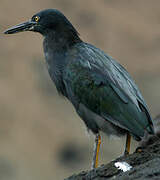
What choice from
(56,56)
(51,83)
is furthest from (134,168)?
(51,83)

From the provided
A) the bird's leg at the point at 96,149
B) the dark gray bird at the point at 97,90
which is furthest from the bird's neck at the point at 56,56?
the bird's leg at the point at 96,149

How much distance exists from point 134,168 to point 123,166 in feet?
0.94

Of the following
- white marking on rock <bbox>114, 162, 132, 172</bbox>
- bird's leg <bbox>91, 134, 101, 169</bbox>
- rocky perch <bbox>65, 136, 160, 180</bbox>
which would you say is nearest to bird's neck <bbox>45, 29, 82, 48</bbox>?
bird's leg <bbox>91, 134, 101, 169</bbox>

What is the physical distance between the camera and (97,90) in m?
6.14

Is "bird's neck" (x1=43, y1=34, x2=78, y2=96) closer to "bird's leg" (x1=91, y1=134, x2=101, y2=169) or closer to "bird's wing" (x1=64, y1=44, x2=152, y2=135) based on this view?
"bird's wing" (x1=64, y1=44, x2=152, y2=135)

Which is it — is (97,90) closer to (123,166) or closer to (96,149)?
(96,149)

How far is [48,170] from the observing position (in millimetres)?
Answer: 13242

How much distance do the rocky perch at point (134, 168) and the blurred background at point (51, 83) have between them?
6.18 m

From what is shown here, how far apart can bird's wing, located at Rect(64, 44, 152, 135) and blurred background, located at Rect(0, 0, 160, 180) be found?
5439mm

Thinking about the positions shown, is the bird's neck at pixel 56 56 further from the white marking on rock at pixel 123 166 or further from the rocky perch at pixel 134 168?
the white marking on rock at pixel 123 166

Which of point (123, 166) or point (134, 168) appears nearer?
point (134, 168)

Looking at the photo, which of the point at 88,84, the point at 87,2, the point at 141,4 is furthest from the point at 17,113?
the point at 88,84

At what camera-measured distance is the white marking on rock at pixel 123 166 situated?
5.10 metres

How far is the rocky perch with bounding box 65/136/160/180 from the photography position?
180 inches
